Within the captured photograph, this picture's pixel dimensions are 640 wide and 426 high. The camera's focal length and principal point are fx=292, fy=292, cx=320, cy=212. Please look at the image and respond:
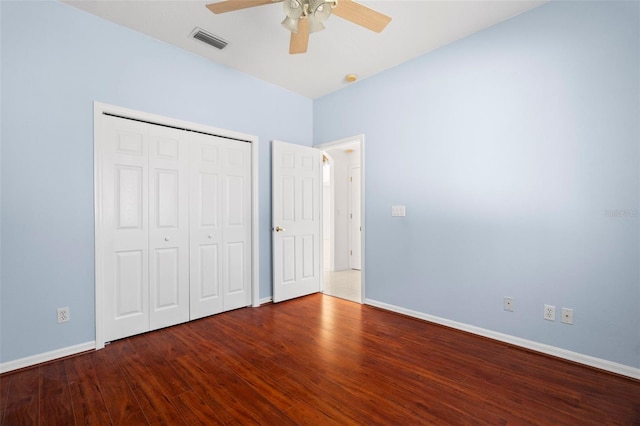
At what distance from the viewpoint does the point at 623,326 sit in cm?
212

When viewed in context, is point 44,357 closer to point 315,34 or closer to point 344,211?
point 315,34

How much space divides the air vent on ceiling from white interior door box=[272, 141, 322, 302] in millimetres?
1251

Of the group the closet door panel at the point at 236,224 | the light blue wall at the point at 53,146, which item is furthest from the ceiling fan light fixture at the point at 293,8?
the closet door panel at the point at 236,224

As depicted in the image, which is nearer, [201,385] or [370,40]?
[201,385]

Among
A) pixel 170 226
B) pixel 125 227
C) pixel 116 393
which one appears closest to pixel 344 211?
pixel 170 226

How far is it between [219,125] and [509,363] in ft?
11.8

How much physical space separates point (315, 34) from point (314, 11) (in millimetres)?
883

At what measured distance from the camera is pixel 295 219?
13.1 ft

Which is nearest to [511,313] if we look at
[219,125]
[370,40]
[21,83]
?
[370,40]

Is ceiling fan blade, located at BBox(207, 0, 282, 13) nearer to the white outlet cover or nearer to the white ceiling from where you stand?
Result: the white ceiling

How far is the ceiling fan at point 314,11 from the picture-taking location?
196 centimetres

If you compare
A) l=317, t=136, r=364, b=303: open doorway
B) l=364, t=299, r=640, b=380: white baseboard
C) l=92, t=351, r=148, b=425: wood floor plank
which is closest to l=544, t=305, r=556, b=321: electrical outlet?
l=364, t=299, r=640, b=380: white baseboard

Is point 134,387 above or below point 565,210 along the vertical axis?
below

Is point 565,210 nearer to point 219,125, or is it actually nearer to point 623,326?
point 623,326
